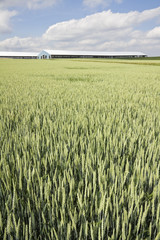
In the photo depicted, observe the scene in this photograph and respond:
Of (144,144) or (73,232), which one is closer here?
(73,232)

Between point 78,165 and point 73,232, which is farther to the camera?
point 78,165

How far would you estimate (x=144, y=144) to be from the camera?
1337 mm

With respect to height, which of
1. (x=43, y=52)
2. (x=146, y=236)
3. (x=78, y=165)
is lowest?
(x=146, y=236)

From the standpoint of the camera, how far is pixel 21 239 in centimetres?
60

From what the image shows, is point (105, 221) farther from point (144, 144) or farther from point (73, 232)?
point (144, 144)

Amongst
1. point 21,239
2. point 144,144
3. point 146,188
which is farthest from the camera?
point 144,144

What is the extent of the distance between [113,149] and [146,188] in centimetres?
36

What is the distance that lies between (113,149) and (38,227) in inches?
25.2

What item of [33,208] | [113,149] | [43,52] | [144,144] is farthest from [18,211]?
[43,52]

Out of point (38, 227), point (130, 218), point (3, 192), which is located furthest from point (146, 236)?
point (3, 192)

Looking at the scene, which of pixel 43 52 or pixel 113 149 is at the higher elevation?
pixel 43 52

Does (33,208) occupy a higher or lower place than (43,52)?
lower

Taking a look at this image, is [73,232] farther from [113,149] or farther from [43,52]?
[43,52]

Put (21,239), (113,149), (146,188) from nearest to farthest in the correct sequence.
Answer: (21,239) < (146,188) < (113,149)
